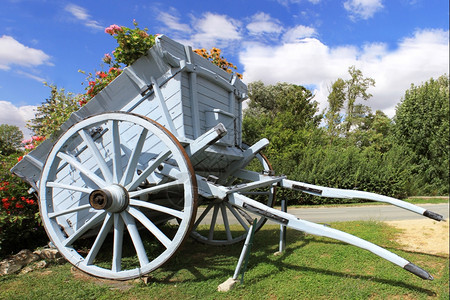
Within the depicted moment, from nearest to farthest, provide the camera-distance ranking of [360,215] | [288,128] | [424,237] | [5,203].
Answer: [5,203]
[424,237]
[360,215]
[288,128]

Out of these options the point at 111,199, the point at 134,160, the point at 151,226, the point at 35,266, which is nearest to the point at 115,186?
the point at 111,199

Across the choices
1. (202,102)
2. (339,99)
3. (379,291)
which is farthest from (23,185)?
(339,99)

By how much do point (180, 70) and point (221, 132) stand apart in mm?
1007

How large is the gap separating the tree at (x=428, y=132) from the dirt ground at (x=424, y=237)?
1178cm

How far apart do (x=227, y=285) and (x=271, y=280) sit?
60cm

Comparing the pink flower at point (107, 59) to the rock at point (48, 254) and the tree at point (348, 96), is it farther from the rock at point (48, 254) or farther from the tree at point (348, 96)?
the tree at point (348, 96)

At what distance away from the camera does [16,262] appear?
13.8ft

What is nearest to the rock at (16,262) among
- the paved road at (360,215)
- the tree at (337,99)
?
the paved road at (360,215)

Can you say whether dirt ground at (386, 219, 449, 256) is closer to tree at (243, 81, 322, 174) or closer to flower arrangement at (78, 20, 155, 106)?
flower arrangement at (78, 20, 155, 106)

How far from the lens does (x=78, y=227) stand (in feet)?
13.2

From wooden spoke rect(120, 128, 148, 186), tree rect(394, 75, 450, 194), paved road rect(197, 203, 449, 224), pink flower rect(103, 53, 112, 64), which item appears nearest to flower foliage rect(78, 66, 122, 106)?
pink flower rect(103, 53, 112, 64)

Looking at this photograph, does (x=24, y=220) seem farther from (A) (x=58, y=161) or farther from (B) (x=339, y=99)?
(B) (x=339, y=99)

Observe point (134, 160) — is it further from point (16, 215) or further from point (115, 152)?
point (16, 215)

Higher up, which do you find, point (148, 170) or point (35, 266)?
point (148, 170)
